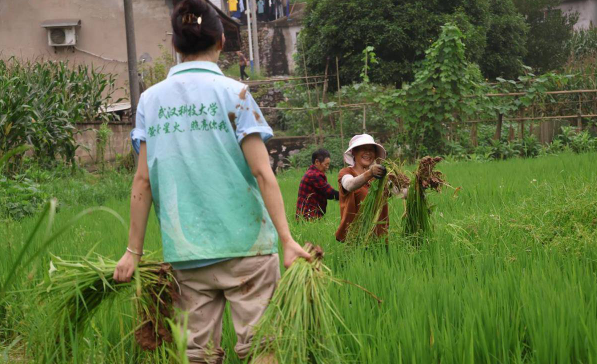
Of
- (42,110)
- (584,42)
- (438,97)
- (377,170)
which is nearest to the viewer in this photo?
(377,170)

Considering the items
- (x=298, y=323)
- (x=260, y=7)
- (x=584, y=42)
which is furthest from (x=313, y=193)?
(x=260, y=7)

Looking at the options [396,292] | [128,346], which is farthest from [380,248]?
[128,346]

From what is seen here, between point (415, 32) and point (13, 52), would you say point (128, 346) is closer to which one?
point (415, 32)

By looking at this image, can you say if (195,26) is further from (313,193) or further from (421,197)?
(313,193)

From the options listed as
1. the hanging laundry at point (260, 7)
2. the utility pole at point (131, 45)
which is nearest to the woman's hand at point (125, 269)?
the utility pole at point (131, 45)

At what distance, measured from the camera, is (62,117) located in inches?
528

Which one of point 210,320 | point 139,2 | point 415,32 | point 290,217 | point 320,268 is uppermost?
point 139,2

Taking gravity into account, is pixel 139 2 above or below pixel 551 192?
above

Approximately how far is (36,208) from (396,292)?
5.79 metres

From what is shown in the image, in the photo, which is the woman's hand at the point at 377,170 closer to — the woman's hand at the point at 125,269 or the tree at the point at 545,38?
the woman's hand at the point at 125,269

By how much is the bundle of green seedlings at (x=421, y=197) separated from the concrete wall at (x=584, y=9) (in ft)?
125

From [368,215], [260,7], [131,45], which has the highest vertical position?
[260,7]

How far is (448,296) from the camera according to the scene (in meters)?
3.33

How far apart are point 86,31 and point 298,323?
22311 millimetres
